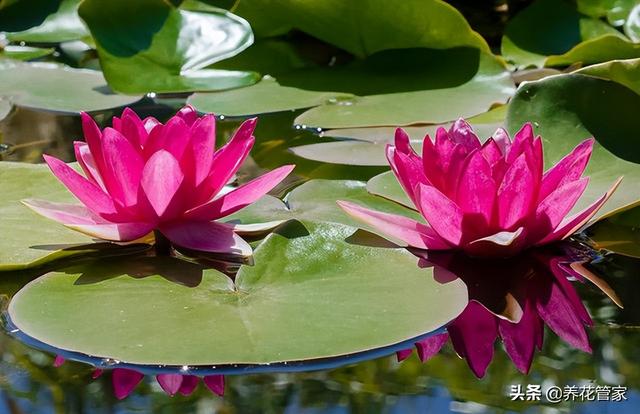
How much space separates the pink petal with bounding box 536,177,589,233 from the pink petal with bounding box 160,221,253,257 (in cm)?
39

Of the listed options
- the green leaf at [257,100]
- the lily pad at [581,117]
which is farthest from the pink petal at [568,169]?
the green leaf at [257,100]

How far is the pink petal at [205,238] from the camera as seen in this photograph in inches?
51.8

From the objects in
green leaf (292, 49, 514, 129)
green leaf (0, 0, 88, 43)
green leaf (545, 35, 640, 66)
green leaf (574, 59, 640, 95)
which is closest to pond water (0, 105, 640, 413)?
green leaf (574, 59, 640, 95)

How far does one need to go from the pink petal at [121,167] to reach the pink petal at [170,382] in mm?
331

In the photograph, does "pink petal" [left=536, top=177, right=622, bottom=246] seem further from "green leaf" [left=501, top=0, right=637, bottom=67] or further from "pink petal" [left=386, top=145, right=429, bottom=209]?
"green leaf" [left=501, top=0, right=637, bottom=67]

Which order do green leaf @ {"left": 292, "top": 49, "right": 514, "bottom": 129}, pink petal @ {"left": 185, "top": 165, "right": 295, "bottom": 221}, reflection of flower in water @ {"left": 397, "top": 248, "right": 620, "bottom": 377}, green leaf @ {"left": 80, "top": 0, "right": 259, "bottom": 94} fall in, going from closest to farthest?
reflection of flower in water @ {"left": 397, "top": 248, "right": 620, "bottom": 377}
pink petal @ {"left": 185, "top": 165, "right": 295, "bottom": 221}
green leaf @ {"left": 292, "top": 49, "right": 514, "bottom": 129}
green leaf @ {"left": 80, "top": 0, "right": 259, "bottom": 94}

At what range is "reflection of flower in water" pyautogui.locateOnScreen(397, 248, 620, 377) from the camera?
111 cm

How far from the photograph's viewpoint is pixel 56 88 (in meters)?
2.24

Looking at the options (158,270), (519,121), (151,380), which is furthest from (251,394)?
(519,121)

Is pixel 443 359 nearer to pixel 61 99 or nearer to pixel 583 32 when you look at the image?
pixel 61 99

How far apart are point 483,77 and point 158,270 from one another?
1.09 metres

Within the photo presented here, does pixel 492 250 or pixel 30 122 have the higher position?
pixel 492 250

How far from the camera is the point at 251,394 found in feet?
3.30

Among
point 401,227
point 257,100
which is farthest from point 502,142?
point 257,100
